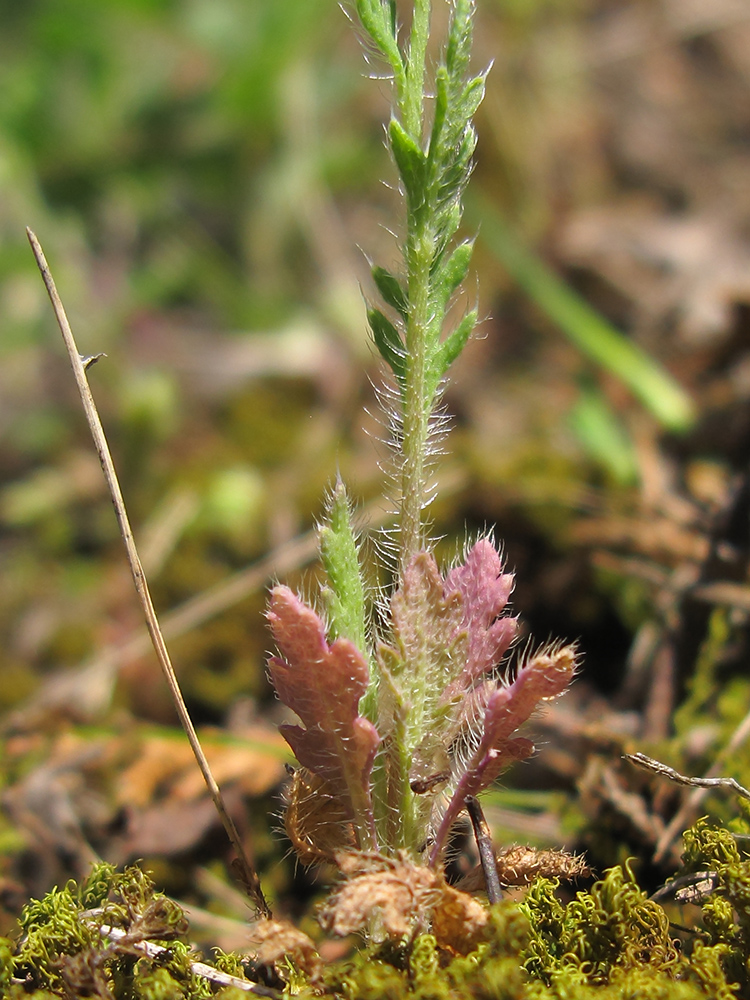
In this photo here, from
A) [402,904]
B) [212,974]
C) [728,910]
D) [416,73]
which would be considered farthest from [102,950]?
[416,73]

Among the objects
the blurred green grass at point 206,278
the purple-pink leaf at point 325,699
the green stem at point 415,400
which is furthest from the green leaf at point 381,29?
the blurred green grass at point 206,278

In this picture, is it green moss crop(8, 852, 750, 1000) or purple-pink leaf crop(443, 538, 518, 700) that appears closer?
green moss crop(8, 852, 750, 1000)

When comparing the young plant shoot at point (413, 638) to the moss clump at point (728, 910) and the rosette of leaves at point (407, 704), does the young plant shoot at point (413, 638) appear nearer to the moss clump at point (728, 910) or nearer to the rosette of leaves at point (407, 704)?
the rosette of leaves at point (407, 704)

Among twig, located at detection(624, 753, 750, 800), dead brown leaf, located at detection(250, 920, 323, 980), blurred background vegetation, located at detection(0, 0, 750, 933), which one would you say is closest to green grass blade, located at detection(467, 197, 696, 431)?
blurred background vegetation, located at detection(0, 0, 750, 933)

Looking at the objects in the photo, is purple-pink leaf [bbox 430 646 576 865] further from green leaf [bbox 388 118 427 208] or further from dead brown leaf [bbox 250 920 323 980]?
green leaf [bbox 388 118 427 208]

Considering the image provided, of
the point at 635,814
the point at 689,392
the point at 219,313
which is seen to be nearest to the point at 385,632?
the point at 635,814

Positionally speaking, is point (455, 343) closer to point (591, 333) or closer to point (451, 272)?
point (451, 272)
